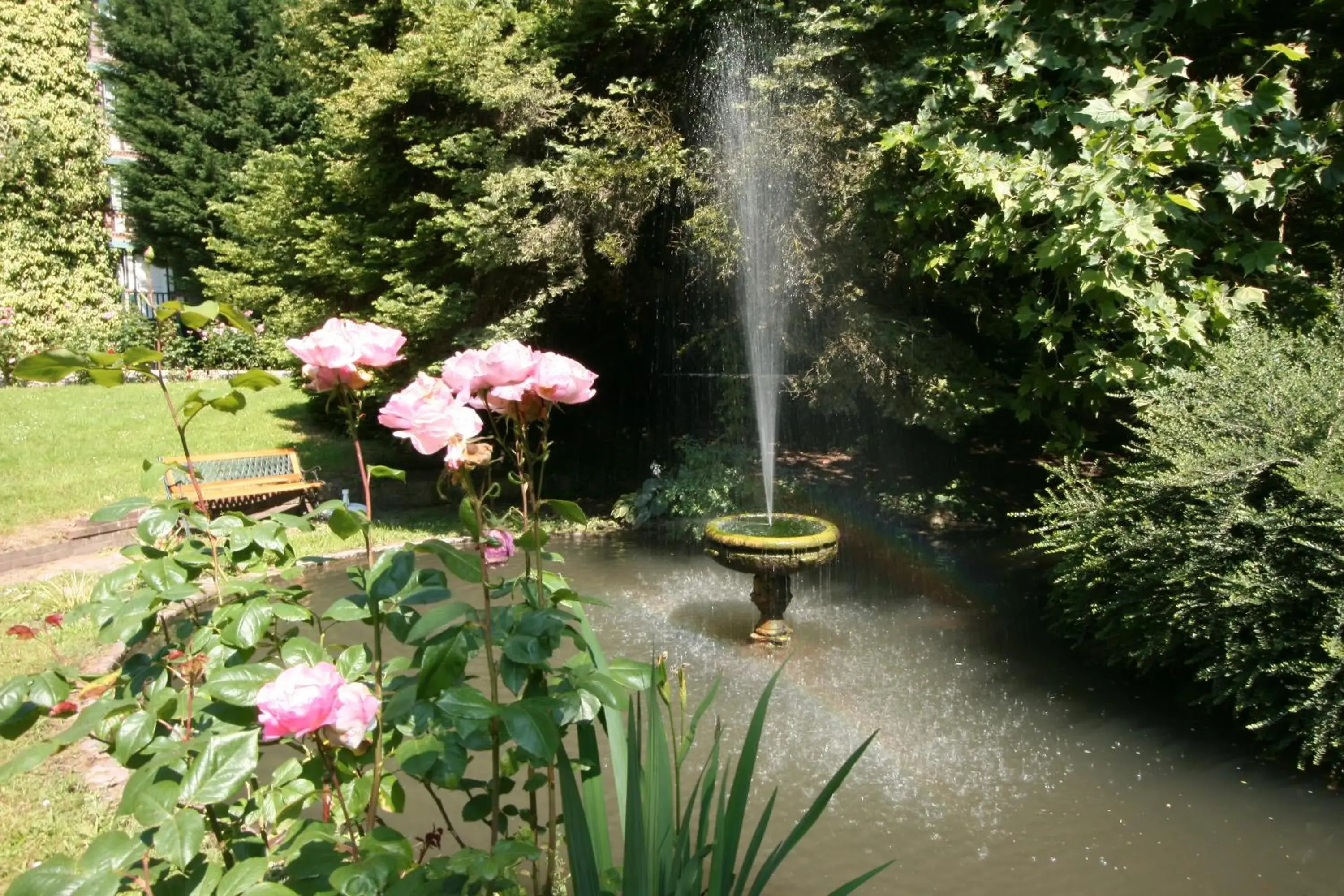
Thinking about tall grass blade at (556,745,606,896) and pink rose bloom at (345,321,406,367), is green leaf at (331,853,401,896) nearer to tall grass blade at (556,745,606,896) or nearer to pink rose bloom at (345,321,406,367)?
tall grass blade at (556,745,606,896)

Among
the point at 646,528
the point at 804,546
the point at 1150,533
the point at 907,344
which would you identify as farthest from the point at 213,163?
the point at 1150,533

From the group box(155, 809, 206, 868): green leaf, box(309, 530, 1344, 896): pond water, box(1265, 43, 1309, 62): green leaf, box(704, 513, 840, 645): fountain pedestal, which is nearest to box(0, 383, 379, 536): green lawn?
box(309, 530, 1344, 896): pond water

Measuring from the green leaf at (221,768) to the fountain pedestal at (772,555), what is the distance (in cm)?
449

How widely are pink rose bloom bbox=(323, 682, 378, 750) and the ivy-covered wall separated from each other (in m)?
18.6

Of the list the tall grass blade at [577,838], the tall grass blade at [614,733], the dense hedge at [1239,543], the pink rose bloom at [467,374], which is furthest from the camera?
the dense hedge at [1239,543]

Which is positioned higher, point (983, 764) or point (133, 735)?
point (133, 735)

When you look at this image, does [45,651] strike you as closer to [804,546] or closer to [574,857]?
[804,546]

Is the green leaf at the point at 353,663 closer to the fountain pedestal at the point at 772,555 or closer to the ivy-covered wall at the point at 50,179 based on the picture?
the fountain pedestal at the point at 772,555

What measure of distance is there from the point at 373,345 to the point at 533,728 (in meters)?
0.73

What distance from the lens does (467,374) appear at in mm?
1622

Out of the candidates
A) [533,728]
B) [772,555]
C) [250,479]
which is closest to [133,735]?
[533,728]

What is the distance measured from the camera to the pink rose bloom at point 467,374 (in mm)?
1623

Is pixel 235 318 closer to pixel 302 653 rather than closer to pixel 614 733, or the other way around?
pixel 302 653

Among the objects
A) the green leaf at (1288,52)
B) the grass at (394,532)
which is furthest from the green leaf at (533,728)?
the grass at (394,532)
